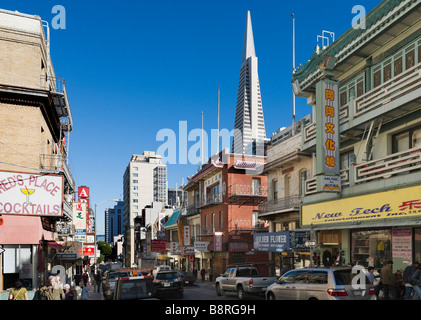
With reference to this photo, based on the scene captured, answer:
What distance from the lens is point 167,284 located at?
2505 cm

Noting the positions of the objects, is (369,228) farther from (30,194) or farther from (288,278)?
(30,194)

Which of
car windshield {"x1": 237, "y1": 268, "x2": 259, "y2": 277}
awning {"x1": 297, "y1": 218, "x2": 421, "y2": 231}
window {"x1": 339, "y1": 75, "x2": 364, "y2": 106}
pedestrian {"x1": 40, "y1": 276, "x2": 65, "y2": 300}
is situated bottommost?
car windshield {"x1": 237, "y1": 268, "x2": 259, "y2": 277}

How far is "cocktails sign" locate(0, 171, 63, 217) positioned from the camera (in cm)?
2128

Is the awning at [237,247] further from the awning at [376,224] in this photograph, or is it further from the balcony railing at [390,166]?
the balcony railing at [390,166]

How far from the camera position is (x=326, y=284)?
541 inches

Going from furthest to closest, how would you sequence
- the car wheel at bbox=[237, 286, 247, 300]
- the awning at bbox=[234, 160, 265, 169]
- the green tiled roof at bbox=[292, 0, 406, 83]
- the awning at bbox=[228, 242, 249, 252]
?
1. the awning at bbox=[234, 160, 265, 169]
2. the awning at bbox=[228, 242, 249, 252]
3. the car wheel at bbox=[237, 286, 247, 300]
4. the green tiled roof at bbox=[292, 0, 406, 83]

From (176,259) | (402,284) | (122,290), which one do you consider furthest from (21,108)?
(176,259)

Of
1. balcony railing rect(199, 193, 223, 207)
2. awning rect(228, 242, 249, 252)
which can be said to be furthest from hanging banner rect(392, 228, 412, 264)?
balcony railing rect(199, 193, 223, 207)

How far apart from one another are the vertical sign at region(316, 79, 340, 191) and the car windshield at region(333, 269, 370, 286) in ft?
22.8

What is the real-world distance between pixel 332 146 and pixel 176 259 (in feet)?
147

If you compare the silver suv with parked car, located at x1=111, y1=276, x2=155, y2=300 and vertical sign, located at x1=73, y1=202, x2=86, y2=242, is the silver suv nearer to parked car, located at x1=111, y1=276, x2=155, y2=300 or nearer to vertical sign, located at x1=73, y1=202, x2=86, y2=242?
parked car, located at x1=111, y1=276, x2=155, y2=300

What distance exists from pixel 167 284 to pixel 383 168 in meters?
13.7

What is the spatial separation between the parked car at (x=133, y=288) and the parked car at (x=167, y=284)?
12.4m
